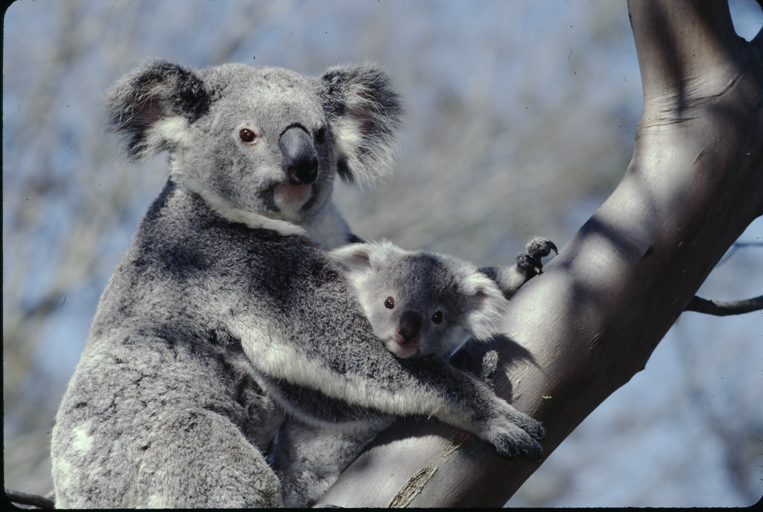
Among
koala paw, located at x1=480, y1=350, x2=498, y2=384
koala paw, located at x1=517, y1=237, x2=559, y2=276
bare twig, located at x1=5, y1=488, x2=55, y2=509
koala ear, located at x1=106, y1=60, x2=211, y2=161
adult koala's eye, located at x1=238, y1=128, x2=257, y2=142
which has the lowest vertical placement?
bare twig, located at x1=5, y1=488, x2=55, y2=509

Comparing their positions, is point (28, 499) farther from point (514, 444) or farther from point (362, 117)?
point (362, 117)

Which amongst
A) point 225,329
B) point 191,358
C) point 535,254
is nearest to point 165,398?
point 191,358

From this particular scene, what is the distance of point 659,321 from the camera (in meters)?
2.34

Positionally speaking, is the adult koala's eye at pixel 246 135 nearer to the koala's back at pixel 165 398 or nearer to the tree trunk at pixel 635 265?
the koala's back at pixel 165 398

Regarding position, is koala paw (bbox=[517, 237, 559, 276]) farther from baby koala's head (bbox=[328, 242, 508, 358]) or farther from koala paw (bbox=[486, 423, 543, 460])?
koala paw (bbox=[486, 423, 543, 460])

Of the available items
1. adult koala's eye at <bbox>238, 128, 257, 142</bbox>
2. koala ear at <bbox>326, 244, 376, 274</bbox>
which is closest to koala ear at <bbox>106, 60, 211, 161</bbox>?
adult koala's eye at <bbox>238, 128, 257, 142</bbox>

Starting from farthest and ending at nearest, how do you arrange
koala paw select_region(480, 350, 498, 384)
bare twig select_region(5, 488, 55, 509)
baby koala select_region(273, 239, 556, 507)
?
bare twig select_region(5, 488, 55, 509), baby koala select_region(273, 239, 556, 507), koala paw select_region(480, 350, 498, 384)

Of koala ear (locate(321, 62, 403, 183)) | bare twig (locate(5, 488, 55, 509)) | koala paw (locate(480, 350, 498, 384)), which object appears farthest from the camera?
koala ear (locate(321, 62, 403, 183))

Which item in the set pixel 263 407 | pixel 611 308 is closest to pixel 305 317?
pixel 263 407

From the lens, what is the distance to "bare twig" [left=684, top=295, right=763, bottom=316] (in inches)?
106

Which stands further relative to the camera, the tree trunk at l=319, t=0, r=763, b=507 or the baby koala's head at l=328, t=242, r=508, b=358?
the baby koala's head at l=328, t=242, r=508, b=358

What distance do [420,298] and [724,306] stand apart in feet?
4.69

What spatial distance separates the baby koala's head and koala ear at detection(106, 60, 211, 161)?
2.86 ft

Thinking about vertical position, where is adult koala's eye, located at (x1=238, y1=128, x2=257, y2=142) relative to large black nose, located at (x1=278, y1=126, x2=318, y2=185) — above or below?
above
